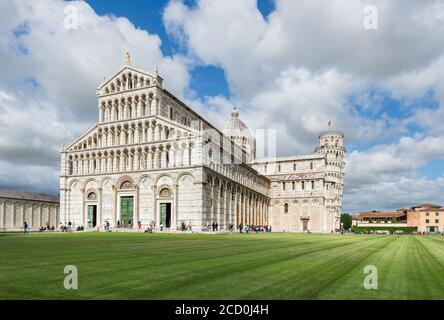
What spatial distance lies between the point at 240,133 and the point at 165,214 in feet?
185

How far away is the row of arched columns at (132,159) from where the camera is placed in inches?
2251

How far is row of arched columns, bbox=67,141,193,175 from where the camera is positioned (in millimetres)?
57188

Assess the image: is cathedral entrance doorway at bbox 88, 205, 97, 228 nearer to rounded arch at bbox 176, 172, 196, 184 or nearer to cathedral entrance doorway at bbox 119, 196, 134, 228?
cathedral entrance doorway at bbox 119, 196, 134, 228

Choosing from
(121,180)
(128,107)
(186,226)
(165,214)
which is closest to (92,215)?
(121,180)

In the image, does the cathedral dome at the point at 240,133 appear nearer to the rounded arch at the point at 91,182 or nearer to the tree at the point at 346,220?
the tree at the point at 346,220

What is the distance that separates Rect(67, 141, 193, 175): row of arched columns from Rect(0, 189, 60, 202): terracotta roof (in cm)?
1511

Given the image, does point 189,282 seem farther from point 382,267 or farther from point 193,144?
point 193,144

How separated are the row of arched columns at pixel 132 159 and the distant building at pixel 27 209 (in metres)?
15.3

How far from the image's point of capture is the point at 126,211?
60844 millimetres

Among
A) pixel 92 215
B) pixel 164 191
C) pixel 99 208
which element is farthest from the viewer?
pixel 92 215

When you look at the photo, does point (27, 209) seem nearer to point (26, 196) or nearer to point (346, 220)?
point (26, 196)
